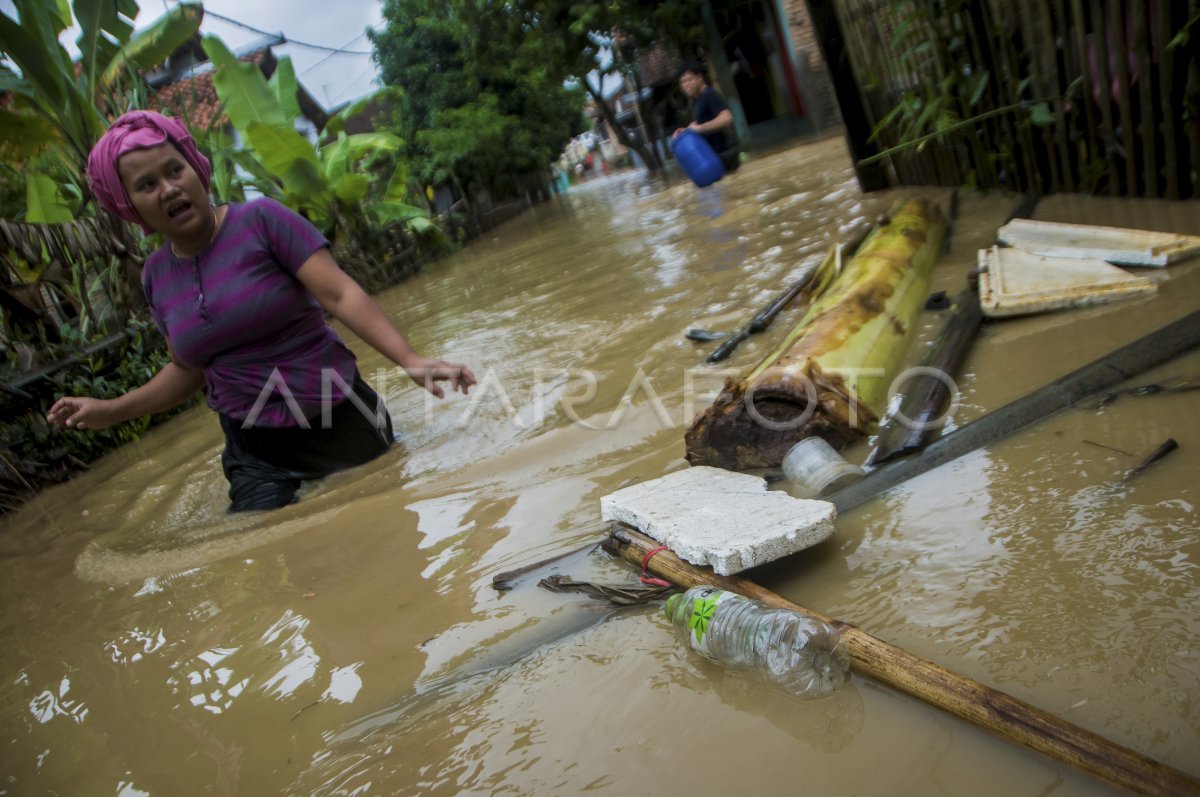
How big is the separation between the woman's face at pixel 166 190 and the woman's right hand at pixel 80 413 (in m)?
0.79

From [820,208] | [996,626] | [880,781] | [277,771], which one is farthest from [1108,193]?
[277,771]

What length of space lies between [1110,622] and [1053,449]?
0.77 m

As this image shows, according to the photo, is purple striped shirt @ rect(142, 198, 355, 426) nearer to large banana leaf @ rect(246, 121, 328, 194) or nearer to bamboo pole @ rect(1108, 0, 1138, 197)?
bamboo pole @ rect(1108, 0, 1138, 197)

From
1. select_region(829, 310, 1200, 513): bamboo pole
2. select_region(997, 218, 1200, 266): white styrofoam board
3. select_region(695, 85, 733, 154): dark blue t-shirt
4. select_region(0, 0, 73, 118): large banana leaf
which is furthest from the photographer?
select_region(695, 85, 733, 154): dark blue t-shirt

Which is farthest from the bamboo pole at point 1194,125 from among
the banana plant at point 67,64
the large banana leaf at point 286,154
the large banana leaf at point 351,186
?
the large banana leaf at point 351,186

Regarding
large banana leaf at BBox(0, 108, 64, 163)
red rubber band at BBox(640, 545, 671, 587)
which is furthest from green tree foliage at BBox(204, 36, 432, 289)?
red rubber band at BBox(640, 545, 671, 587)

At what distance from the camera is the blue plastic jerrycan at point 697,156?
8.50 m

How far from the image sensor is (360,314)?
10.9 ft

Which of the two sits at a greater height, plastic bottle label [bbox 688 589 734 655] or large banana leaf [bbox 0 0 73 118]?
large banana leaf [bbox 0 0 73 118]

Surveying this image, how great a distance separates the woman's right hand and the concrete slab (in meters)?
2.27

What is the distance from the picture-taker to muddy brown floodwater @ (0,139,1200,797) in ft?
4.95

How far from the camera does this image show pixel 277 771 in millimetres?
1896

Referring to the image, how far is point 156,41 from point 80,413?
5.96 meters

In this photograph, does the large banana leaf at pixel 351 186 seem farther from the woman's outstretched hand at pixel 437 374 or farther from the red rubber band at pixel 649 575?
the red rubber band at pixel 649 575
